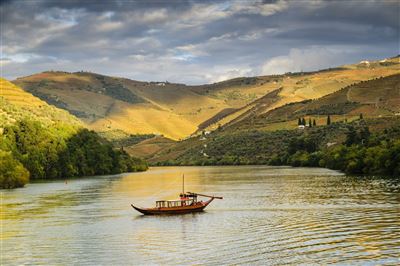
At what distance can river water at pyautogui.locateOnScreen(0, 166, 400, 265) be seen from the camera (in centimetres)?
5253

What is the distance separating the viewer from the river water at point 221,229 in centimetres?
5253

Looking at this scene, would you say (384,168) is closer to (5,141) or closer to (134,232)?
(134,232)

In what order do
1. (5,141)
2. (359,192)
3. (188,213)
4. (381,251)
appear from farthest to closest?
(5,141) < (359,192) < (188,213) < (381,251)

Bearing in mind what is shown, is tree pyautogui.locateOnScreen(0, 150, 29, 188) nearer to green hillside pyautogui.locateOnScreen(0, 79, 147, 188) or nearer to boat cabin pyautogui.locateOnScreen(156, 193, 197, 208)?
green hillside pyautogui.locateOnScreen(0, 79, 147, 188)

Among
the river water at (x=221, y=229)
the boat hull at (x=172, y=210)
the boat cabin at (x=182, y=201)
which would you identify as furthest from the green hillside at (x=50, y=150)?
the boat hull at (x=172, y=210)

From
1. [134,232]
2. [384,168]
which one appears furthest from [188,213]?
[384,168]

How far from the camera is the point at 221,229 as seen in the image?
221 ft

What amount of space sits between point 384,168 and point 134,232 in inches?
2884

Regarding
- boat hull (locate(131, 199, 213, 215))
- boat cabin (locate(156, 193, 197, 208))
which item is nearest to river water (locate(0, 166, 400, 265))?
boat hull (locate(131, 199, 213, 215))

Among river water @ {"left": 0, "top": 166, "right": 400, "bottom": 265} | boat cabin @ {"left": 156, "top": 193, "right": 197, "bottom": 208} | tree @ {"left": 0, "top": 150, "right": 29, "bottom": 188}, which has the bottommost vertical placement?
river water @ {"left": 0, "top": 166, "right": 400, "bottom": 265}

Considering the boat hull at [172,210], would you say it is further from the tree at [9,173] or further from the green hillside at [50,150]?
the green hillside at [50,150]

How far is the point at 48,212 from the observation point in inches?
3467

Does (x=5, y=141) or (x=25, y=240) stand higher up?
(x=5, y=141)

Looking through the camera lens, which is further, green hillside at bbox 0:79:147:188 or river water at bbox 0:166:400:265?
green hillside at bbox 0:79:147:188
